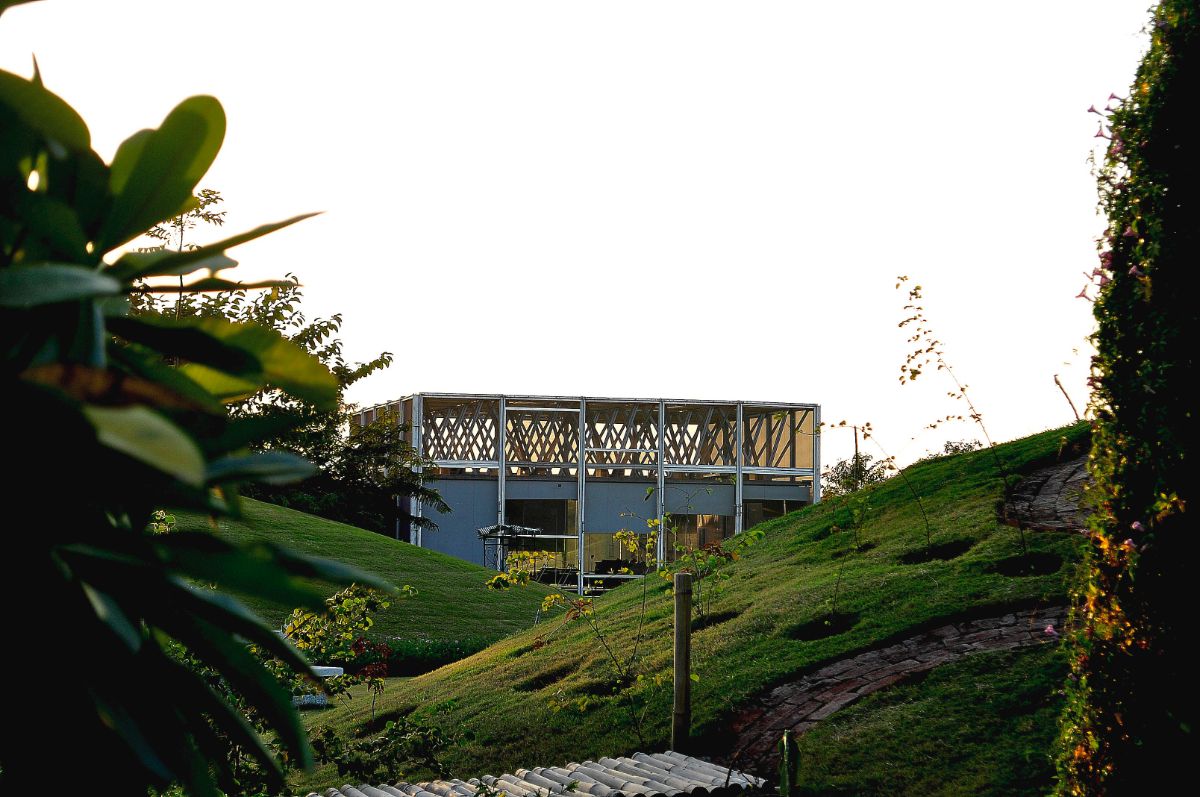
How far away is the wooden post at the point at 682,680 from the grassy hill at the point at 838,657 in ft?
0.51

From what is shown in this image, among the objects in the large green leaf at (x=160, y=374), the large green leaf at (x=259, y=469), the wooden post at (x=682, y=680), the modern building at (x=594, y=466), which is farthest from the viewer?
the modern building at (x=594, y=466)

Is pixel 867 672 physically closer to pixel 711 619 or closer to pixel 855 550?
pixel 711 619

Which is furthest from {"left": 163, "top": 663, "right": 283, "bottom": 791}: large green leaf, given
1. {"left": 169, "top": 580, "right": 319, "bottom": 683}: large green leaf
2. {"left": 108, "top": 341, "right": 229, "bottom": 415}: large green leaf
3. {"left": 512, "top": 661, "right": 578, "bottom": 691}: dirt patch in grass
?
{"left": 512, "top": 661, "right": 578, "bottom": 691}: dirt patch in grass

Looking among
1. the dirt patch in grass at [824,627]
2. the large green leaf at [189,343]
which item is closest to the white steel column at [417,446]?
the dirt patch in grass at [824,627]

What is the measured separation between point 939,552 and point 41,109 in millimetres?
8741

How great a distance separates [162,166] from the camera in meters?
1.08

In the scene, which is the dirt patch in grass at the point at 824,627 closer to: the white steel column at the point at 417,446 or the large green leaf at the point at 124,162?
the large green leaf at the point at 124,162

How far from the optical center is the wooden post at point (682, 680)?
6730mm

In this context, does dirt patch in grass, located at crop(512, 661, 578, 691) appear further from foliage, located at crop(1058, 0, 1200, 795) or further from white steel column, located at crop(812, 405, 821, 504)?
white steel column, located at crop(812, 405, 821, 504)

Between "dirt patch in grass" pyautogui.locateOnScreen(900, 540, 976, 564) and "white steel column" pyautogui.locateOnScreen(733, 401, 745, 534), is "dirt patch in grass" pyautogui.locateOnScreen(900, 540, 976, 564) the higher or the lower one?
the lower one

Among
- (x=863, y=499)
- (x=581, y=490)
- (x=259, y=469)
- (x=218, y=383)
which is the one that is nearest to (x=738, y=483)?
(x=581, y=490)

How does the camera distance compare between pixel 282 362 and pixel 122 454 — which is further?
pixel 282 362

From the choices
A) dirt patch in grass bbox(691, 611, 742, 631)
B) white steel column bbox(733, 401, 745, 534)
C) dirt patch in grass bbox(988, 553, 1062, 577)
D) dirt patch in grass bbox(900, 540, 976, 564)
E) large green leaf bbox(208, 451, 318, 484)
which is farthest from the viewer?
white steel column bbox(733, 401, 745, 534)

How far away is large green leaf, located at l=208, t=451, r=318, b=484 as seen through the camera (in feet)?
3.00
